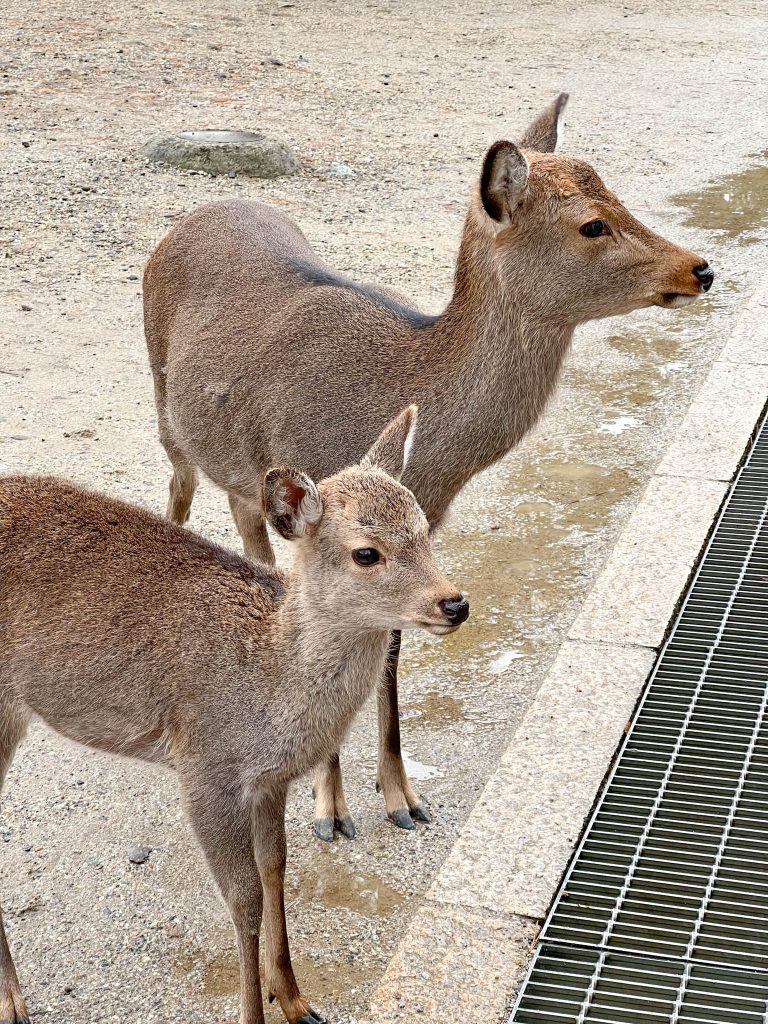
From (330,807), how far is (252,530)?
1103mm

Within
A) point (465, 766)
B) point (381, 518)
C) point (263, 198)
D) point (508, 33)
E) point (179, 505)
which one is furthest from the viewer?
point (508, 33)

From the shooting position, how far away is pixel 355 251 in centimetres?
945

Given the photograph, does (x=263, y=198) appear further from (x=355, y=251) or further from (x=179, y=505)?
(x=179, y=505)

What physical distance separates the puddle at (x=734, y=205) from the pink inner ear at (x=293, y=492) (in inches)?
289

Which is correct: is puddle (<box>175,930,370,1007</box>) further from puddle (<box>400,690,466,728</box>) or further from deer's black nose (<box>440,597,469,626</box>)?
puddle (<box>400,690,466,728</box>)

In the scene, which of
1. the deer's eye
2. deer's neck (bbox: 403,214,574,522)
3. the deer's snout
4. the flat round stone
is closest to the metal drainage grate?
the deer's snout

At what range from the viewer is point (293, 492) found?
11.1ft

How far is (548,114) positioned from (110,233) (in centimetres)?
565

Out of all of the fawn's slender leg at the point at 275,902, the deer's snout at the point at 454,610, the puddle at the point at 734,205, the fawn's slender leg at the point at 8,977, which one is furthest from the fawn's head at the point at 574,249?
the puddle at the point at 734,205

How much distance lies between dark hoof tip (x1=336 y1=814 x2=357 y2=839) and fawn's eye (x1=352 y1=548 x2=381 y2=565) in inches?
50.8

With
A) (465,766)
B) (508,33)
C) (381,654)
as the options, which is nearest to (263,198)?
(465,766)

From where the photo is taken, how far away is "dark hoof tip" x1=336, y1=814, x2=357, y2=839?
14.2 ft

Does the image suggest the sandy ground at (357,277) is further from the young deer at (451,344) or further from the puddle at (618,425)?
the young deer at (451,344)

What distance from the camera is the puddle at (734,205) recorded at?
10.3 m
